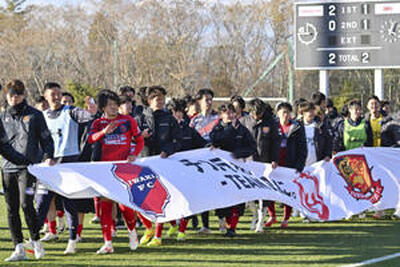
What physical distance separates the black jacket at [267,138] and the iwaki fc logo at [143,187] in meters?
2.41

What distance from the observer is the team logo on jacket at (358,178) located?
12227 millimetres

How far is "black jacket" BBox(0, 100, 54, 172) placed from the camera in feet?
28.3

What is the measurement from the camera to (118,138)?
928 centimetres

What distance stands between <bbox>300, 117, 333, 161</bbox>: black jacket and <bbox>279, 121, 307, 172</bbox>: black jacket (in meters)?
0.92

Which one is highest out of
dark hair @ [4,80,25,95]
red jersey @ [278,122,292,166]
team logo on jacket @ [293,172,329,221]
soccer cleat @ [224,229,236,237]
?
dark hair @ [4,80,25,95]

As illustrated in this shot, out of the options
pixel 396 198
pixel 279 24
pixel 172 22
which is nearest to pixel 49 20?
pixel 172 22

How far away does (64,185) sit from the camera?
8.66m

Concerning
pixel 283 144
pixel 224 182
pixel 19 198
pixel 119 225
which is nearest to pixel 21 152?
pixel 19 198

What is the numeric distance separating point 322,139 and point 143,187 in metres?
4.26

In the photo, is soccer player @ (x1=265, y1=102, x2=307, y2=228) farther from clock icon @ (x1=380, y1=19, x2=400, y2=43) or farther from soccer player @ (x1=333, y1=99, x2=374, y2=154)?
clock icon @ (x1=380, y1=19, x2=400, y2=43)

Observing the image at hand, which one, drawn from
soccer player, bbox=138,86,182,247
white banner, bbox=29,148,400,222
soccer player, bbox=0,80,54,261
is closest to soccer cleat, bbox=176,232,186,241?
soccer player, bbox=138,86,182,247

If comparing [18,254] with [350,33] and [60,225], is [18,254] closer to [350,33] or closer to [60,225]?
[60,225]

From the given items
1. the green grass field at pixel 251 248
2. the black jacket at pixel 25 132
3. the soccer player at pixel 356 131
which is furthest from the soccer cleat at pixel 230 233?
the soccer player at pixel 356 131

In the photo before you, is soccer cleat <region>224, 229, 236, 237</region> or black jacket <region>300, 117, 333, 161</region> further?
black jacket <region>300, 117, 333, 161</region>
